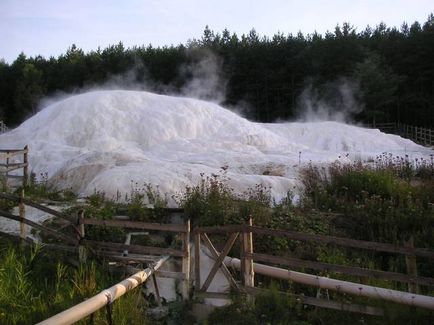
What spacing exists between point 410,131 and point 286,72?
42.1ft

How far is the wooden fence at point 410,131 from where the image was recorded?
38.5m

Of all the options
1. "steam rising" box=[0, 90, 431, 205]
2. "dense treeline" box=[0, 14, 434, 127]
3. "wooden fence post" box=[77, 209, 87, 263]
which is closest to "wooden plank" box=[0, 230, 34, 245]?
"wooden fence post" box=[77, 209, 87, 263]

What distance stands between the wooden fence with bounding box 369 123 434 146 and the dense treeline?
1.22 meters

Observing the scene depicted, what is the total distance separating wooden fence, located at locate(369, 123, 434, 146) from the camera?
3847 cm

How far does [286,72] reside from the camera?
4912cm

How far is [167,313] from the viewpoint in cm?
652

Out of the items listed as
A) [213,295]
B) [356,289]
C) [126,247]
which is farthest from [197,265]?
[356,289]

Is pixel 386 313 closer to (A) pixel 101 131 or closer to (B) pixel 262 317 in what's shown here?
(B) pixel 262 317

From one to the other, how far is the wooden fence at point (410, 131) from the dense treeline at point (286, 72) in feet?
4.02

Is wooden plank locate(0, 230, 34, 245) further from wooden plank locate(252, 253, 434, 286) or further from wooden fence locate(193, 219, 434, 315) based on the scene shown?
wooden plank locate(252, 253, 434, 286)

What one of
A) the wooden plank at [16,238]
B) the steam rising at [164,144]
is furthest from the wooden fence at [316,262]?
the steam rising at [164,144]

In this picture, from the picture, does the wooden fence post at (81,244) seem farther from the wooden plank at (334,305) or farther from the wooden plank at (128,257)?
the wooden plank at (334,305)

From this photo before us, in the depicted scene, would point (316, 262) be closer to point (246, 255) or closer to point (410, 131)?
point (246, 255)

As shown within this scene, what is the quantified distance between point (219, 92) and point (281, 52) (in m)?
7.91
